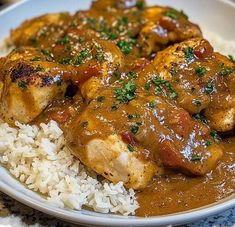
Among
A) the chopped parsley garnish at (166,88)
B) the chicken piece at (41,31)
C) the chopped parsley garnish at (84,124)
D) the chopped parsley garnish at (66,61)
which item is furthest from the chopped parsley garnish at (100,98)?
the chicken piece at (41,31)

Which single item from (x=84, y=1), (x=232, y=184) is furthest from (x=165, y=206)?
(x=84, y=1)

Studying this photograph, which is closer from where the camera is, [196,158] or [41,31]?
[196,158]

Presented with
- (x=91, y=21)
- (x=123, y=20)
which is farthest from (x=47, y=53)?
(x=123, y=20)

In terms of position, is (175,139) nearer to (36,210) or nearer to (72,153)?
(72,153)

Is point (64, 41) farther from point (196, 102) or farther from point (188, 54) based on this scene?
point (196, 102)

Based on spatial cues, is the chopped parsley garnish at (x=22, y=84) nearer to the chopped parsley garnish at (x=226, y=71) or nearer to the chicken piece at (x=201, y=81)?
the chicken piece at (x=201, y=81)
